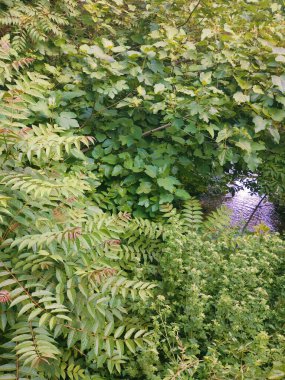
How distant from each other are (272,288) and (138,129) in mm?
1470

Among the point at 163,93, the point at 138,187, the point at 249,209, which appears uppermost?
the point at 163,93

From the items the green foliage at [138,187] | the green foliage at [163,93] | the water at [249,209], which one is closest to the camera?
the green foliage at [138,187]

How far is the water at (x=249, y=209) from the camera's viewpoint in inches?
183

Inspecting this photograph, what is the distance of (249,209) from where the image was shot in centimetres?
509

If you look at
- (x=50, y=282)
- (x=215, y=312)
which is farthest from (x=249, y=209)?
(x=50, y=282)

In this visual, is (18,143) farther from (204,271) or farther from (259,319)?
(259,319)

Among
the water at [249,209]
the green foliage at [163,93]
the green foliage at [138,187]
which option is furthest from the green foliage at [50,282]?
the water at [249,209]

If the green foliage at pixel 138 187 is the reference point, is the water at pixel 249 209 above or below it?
below

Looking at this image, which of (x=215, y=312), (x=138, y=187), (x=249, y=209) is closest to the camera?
(x=215, y=312)

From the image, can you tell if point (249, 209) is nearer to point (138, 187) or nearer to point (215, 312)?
point (138, 187)

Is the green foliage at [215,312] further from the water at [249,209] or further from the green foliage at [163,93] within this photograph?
the water at [249,209]

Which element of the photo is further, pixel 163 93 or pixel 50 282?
pixel 163 93

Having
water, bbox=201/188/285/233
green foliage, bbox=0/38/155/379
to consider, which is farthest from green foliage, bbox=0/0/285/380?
water, bbox=201/188/285/233

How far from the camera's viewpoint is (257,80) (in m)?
2.57
